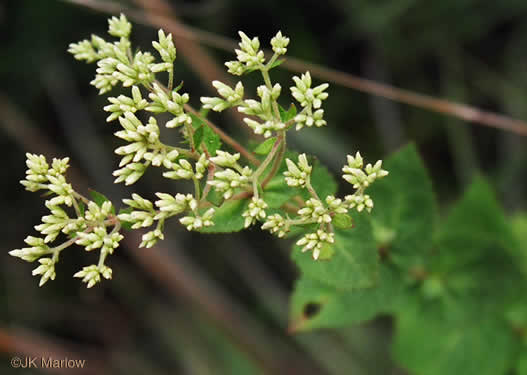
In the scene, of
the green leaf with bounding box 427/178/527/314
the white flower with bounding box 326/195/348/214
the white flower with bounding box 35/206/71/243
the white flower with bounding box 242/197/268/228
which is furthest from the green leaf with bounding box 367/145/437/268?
the white flower with bounding box 35/206/71/243

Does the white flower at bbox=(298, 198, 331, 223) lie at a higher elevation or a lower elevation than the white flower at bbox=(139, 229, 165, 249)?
higher

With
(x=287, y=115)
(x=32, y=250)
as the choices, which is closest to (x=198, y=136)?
(x=287, y=115)

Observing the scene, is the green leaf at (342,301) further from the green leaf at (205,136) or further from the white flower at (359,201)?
the green leaf at (205,136)

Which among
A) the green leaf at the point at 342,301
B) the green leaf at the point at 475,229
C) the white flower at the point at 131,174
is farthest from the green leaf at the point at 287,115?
the green leaf at the point at 475,229

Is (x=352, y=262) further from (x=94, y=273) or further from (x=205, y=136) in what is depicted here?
(x=94, y=273)

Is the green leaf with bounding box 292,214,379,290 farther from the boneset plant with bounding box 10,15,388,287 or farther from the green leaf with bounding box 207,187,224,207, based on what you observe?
the green leaf with bounding box 207,187,224,207

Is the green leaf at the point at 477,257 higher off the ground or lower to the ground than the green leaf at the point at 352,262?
higher
